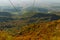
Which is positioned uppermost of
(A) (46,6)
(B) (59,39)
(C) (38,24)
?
(A) (46,6)

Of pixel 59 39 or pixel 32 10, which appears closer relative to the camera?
pixel 59 39

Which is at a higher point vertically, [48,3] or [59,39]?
[48,3]

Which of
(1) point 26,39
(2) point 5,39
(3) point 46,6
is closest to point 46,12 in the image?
(3) point 46,6

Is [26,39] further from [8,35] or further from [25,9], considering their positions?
[25,9]

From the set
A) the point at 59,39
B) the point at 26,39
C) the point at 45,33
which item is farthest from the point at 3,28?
the point at 59,39

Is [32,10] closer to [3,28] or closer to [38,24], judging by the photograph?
[38,24]

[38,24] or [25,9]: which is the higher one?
[25,9]
